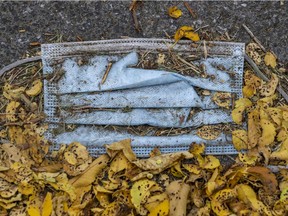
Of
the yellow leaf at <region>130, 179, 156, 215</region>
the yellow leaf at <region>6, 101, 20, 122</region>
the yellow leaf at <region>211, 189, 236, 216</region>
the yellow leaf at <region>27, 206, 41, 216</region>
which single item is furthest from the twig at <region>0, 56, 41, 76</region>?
the yellow leaf at <region>211, 189, 236, 216</region>

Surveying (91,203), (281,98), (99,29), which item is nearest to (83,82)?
(99,29)

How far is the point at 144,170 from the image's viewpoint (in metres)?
2.85

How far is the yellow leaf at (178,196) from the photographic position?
2.78 m

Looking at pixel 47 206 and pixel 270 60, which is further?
pixel 270 60

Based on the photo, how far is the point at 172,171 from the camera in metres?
2.89

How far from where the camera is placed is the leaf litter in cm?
280

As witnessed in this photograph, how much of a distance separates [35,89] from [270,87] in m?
1.30

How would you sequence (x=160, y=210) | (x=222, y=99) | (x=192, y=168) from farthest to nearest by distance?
(x=222, y=99), (x=192, y=168), (x=160, y=210)

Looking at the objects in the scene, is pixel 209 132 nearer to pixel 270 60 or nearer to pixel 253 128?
pixel 253 128

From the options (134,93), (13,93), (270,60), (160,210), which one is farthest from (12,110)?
(270,60)

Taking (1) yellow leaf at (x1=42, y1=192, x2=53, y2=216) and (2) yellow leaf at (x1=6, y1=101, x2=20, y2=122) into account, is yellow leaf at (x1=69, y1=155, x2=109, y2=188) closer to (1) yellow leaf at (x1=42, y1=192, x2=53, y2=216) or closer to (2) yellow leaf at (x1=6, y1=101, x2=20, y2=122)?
(1) yellow leaf at (x1=42, y1=192, x2=53, y2=216)

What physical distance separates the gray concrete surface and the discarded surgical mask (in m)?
0.10

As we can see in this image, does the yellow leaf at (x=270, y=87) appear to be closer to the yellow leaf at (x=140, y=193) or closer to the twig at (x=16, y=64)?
the yellow leaf at (x=140, y=193)

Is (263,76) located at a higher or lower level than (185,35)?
lower
